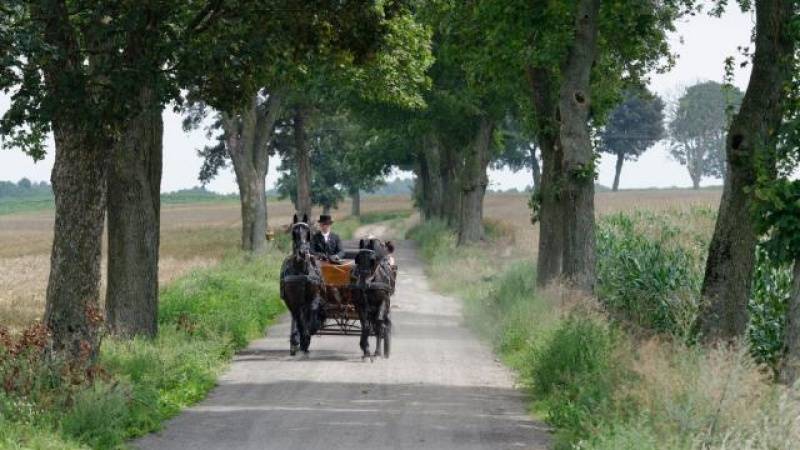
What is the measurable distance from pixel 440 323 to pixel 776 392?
17720 mm

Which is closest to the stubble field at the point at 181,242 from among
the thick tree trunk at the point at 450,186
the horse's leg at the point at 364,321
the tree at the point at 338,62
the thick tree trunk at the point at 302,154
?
the thick tree trunk at the point at 450,186

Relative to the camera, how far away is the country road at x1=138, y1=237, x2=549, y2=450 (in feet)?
43.0

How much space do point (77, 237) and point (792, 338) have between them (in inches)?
336

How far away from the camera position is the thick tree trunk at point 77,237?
1549cm

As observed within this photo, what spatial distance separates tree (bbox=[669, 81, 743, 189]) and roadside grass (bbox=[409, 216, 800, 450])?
124553mm

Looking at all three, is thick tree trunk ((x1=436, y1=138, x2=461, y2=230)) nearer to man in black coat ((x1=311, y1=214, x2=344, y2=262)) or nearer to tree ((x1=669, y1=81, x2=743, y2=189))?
man in black coat ((x1=311, y1=214, x2=344, y2=262))

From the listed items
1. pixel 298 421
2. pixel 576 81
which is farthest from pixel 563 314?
pixel 298 421

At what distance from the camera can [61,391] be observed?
1330cm

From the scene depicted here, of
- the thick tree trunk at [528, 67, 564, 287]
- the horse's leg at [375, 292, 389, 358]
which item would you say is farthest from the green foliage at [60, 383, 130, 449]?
the thick tree trunk at [528, 67, 564, 287]

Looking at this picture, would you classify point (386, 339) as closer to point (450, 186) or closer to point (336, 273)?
point (336, 273)

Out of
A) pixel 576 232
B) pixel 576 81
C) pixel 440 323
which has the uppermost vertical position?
pixel 576 81

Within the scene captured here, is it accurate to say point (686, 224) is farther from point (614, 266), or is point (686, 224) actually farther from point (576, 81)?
point (576, 81)

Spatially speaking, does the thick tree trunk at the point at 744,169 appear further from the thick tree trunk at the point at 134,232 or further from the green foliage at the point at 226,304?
the thick tree trunk at the point at 134,232

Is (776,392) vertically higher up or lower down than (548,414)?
higher up
